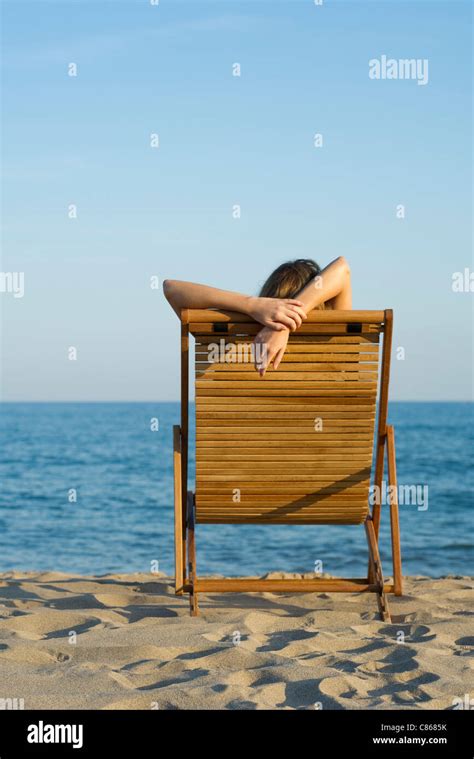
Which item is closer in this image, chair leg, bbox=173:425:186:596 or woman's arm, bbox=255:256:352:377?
woman's arm, bbox=255:256:352:377

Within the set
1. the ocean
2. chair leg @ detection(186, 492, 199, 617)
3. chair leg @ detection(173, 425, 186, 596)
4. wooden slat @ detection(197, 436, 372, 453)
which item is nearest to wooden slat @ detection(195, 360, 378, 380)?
wooden slat @ detection(197, 436, 372, 453)

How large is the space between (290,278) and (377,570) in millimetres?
1530

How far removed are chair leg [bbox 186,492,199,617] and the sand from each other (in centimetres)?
9

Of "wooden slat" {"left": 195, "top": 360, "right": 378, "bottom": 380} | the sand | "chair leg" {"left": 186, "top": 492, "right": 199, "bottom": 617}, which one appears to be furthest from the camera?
"chair leg" {"left": 186, "top": 492, "right": 199, "bottom": 617}

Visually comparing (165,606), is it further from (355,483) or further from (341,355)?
(341,355)

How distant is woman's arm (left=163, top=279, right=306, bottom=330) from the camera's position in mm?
4219

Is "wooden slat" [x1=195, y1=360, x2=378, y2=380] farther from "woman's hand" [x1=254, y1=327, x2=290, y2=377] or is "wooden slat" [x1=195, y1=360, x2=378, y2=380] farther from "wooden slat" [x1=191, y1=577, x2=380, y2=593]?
"wooden slat" [x1=191, y1=577, x2=380, y2=593]

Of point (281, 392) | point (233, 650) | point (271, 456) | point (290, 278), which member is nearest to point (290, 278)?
point (290, 278)

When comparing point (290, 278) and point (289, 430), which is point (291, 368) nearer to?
point (289, 430)

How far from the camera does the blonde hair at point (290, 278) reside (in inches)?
182

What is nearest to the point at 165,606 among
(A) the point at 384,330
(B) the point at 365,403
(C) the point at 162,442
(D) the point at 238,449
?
(D) the point at 238,449

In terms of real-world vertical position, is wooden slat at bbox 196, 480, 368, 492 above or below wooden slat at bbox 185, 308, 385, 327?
below

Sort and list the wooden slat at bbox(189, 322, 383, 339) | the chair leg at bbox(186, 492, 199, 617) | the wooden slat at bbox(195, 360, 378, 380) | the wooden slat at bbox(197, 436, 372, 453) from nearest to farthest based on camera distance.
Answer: the wooden slat at bbox(189, 322, 383, 339) < the wooden slat at bbox(195, 360, 378, 380) < the wooden slat at bbox(197, 436, 372, 453) < the chair leg at bbox(186, 492, 199, 617)

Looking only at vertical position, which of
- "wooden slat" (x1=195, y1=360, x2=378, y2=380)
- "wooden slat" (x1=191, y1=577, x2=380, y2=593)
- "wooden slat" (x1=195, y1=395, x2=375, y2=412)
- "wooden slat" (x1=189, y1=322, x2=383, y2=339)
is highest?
"wooden slat" (x1=189, y1=322, x2=383, y2=339)
